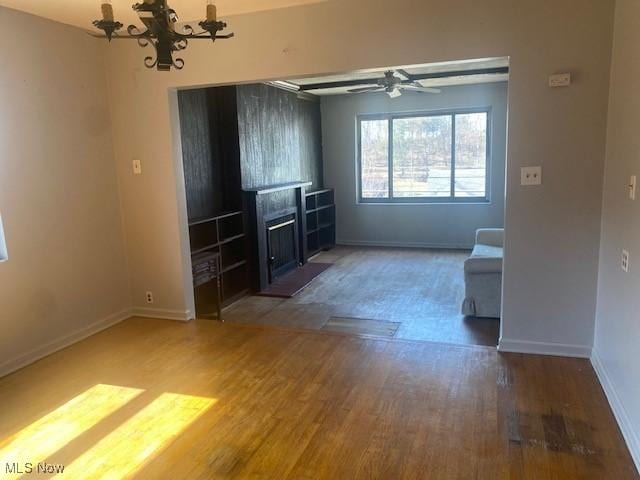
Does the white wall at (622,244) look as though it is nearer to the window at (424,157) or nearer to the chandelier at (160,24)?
the chandelier at (160,24)

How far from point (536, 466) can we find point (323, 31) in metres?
2.92

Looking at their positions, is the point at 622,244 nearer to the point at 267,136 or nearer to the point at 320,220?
the point at 267,136

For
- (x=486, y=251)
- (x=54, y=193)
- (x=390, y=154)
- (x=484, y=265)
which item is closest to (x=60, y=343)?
(x=54, y=193)

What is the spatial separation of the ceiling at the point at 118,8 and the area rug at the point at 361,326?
269 centimetres

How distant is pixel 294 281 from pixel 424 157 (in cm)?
336

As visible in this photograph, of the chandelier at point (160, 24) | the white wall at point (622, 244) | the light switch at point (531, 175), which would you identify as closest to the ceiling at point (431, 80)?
the light switch at point (531, 175)

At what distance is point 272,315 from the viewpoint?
4.84 metres

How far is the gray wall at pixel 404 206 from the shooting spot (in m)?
7.37

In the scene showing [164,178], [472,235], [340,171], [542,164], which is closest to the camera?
[542,164]

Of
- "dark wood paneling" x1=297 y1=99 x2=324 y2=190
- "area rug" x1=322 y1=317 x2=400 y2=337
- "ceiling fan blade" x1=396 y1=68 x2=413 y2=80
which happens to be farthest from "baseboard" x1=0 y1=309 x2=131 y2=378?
"ceiling fan blade" x1=396 y1=68 x2=413 y2=80

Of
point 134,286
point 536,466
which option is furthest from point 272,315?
point 536,466

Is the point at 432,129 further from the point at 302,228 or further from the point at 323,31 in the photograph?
the point at 323,31

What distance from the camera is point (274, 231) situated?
6062 millimetres

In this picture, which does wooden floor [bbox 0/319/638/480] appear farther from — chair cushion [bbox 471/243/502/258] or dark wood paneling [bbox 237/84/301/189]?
dark wood paneling [bbox 237/84/301/189]
